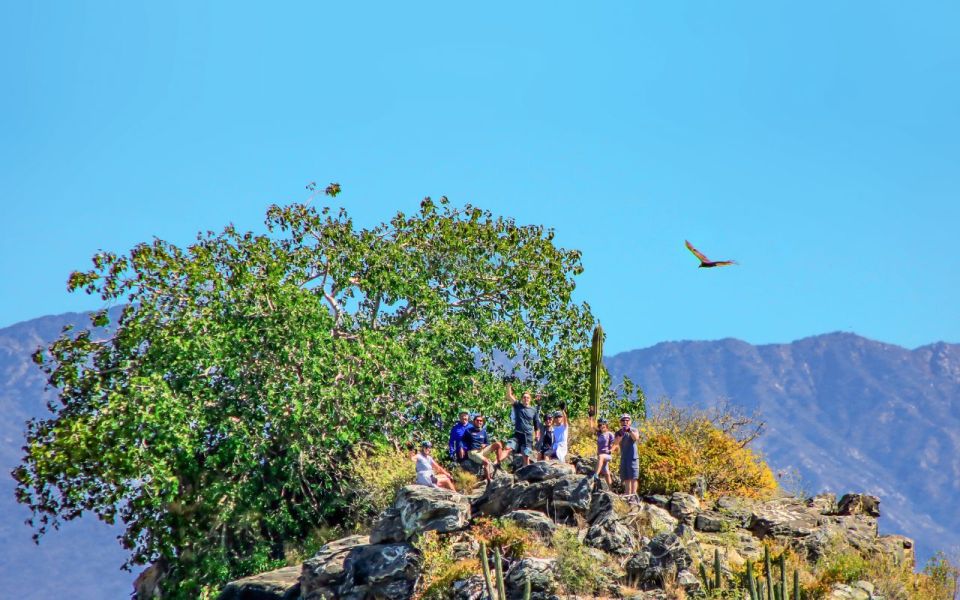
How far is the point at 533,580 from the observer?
31.1 m

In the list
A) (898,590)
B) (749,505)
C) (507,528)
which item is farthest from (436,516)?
(898,590)

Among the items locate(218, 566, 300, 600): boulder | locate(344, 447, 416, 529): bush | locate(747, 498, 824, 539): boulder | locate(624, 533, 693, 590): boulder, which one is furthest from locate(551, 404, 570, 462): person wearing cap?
locate(218, 566, 300, 600): boulder

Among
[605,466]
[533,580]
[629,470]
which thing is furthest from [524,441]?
[533,580]

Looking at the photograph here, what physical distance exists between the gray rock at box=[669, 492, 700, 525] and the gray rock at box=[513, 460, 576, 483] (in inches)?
127

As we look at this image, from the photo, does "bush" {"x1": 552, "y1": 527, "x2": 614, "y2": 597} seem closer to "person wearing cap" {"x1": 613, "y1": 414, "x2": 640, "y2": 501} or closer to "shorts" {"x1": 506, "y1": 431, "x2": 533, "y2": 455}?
"person wearing cap" {"x1": 613, "y1": 414, "x2": 640, "y2": 501}

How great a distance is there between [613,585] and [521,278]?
19553 mm

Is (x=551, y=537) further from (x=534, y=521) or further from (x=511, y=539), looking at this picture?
(x=511, y=539)

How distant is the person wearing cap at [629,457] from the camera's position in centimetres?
3400

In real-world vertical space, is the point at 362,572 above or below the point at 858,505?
below

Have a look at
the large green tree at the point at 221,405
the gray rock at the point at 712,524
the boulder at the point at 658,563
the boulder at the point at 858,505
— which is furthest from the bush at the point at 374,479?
the boulder at the point at 858,505

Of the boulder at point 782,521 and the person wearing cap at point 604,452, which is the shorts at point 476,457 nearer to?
the person wearing cap at point 604,452

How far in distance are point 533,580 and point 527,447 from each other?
608cm

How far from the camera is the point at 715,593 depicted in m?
30.3

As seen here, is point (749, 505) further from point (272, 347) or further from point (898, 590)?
point (272, 347)
